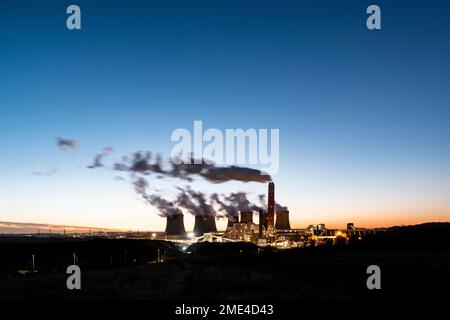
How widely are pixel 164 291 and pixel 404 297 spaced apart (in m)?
16.0
